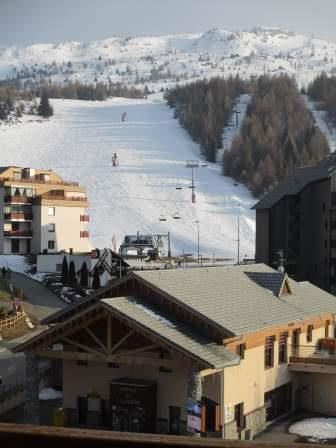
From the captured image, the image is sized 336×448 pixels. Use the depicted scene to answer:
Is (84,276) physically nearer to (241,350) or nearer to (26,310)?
(26,310)

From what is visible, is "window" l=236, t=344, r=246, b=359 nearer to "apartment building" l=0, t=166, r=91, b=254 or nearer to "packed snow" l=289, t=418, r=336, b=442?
"packed snow" l=289, t=418, r=336, b=442

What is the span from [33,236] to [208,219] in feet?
114

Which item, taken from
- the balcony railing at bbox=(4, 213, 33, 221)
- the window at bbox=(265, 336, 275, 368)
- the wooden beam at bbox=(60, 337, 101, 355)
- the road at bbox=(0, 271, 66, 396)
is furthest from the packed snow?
the balcony railing at bbox=(4, 213, 33, 221)

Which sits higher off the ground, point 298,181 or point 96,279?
point 298,181

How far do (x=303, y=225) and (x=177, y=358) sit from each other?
1579 inches

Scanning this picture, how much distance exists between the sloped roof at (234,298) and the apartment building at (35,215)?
41.5 metres

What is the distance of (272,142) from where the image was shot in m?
133

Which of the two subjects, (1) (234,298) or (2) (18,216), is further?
(2) (18,216)

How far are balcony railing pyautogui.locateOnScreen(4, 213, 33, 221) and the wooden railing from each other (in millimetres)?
28681

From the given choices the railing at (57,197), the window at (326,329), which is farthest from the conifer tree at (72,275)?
the window at (326,329)

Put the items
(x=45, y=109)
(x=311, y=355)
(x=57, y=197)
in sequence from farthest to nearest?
(x=45, y=109)
(x=57, y=197)
(x=311, y=355)

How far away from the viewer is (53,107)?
17025cm

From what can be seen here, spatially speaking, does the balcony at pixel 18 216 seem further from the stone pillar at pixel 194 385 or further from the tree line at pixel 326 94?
the tree line at pixel 326 94

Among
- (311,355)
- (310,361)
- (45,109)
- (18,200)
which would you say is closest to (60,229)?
(18,200)
